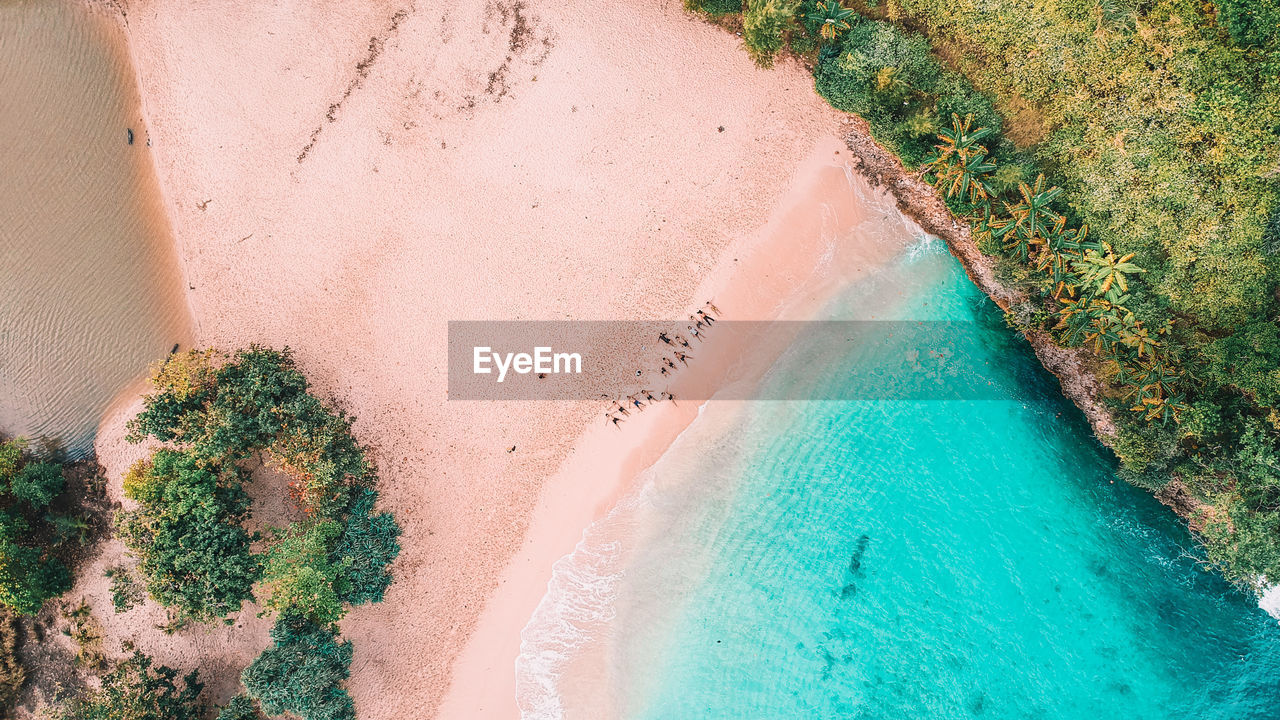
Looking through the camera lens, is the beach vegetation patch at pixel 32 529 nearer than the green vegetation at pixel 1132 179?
No

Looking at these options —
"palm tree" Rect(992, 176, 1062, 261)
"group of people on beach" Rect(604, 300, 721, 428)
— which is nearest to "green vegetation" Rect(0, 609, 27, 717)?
"group of people on beach" Rect(604, 300, 721, 428)

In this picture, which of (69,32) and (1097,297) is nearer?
(1097,297)

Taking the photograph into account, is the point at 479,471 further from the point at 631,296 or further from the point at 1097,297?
the point at 1097,297

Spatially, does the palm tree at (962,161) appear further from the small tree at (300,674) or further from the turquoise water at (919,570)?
the small tree at (300,674)

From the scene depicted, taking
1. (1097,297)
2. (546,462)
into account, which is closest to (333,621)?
(546,462)

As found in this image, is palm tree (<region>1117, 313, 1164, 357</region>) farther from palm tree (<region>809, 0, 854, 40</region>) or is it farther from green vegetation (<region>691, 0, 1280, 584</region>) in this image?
palm tree (<region>809, 0, 854, 40</region>)

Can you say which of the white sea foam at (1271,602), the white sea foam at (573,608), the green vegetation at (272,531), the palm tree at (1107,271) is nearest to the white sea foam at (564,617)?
the white sea foam at (573,608)

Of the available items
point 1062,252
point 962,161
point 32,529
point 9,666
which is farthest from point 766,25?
point 9,666
